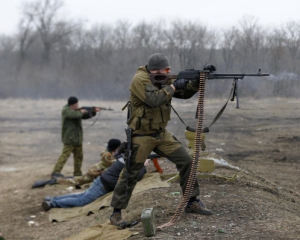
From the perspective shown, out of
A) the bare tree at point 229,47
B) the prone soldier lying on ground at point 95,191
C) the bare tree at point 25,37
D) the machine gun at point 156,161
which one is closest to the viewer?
the prone soldier lying on ground at point 95,191

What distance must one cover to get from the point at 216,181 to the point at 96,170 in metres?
2.62

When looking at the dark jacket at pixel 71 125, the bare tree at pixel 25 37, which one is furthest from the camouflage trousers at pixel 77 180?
the bare tree at pixel 25 37

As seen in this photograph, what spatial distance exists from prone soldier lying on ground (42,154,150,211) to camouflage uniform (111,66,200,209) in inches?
69.0

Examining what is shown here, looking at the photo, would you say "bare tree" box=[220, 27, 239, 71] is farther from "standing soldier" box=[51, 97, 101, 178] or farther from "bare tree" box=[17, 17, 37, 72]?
"bare tree" box=[17, 17, 37, 72]

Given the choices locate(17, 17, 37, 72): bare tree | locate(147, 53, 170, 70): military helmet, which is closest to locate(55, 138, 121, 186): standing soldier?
locate(147, 53, 170, 70): military helmet

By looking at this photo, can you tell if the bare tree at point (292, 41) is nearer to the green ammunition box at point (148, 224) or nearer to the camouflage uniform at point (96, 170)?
the camouflage uniform at point (96, 170)

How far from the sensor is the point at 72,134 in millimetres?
10953

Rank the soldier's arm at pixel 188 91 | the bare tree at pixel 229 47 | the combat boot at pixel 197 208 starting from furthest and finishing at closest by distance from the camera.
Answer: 1. the bare tree at pixel 229 47
2. the combat boot at pixel 197 208
3. the soldier's arm at pixel 188 91

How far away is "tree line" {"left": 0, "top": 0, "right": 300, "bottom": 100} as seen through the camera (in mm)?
10703

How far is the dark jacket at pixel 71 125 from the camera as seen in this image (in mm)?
10852

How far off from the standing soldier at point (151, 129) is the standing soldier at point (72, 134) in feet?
17.6

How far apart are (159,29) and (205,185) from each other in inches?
679

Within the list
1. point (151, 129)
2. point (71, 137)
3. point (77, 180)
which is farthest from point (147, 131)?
point (71, 137)

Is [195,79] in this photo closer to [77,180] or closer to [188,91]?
[188,91]
